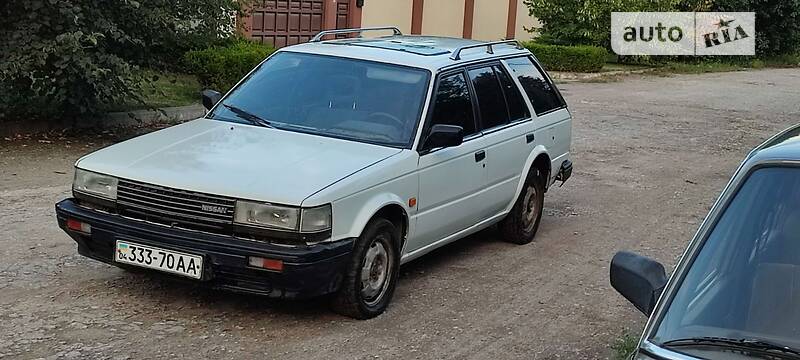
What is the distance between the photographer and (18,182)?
9219 millimetres

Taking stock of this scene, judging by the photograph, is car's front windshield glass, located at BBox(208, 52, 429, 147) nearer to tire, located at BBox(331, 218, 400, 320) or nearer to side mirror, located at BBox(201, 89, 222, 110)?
side mirror, located at BBox(201, 89, 222, 110)

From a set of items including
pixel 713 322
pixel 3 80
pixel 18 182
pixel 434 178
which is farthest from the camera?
pixel 3 80

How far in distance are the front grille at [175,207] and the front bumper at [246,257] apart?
47 millimetres

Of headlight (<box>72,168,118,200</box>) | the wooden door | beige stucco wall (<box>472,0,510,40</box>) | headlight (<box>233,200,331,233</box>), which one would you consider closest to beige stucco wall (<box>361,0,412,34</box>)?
the wooden door

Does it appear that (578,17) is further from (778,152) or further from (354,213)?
(778,152)

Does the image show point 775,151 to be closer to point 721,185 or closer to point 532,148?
point 532,148

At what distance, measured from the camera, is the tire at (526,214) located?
807cm

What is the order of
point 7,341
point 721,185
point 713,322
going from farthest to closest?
point 721,185 → point 7,341 → point 713,322

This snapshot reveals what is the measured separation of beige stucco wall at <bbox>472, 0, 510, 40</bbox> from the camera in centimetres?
2711

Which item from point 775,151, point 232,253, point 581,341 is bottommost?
point 581,341

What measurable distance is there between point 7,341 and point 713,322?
3.68 meters

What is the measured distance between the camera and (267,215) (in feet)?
17.9

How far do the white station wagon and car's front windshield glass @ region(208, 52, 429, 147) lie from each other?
0.04 feet

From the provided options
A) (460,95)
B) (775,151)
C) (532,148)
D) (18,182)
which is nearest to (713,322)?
(775,151)
